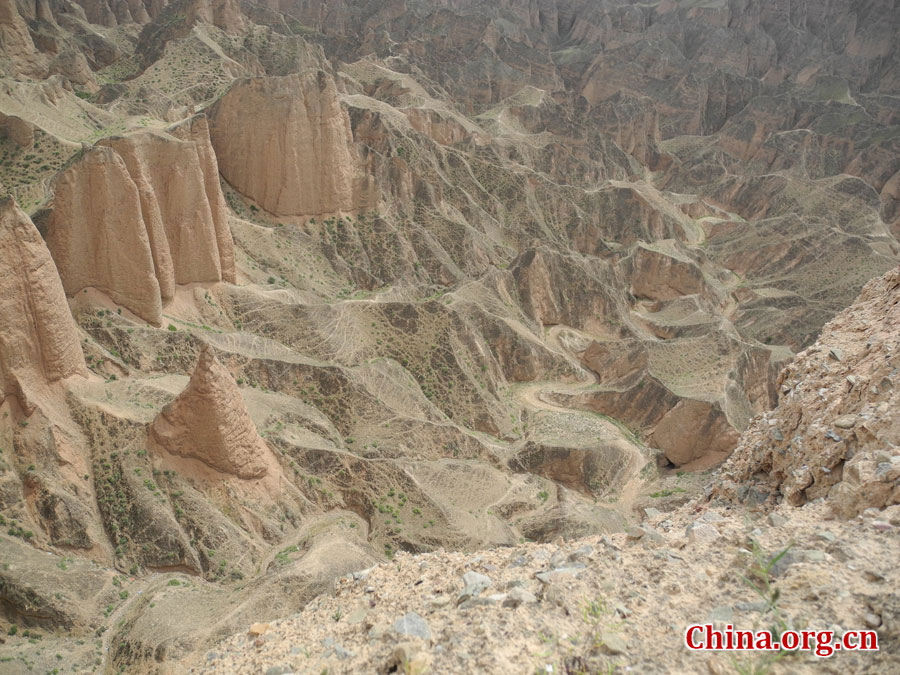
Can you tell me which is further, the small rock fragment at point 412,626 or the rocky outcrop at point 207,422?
the rocky outcrop at point 207,422

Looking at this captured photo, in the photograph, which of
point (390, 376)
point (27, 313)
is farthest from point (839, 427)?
point (390, 376)

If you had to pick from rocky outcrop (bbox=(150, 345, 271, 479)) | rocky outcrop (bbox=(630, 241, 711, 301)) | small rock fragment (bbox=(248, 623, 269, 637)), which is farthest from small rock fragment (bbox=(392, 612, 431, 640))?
rocky outcrop (bbox=(630, 241, 711, 301))

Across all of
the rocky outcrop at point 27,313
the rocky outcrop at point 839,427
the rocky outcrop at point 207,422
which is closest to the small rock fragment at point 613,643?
the rocky outcrop at point 839,427

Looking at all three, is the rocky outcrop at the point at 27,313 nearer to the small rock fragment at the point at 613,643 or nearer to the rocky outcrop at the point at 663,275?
the small rock fragment at the point at 613,643

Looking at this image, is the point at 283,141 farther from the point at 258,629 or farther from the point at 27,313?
the point at 258,629

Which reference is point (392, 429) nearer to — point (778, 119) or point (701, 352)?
point (701, 352)

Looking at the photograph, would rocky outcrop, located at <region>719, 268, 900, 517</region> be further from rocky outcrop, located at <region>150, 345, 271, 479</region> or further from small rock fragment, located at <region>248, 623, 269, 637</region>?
rocky outcrop, located at <region>150, 345, 271, 479</region>

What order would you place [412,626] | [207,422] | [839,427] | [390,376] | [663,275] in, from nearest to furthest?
1. [412,626]
2. [839,427]
3. [207,422]
4. [390,376]
5. [663,275]
